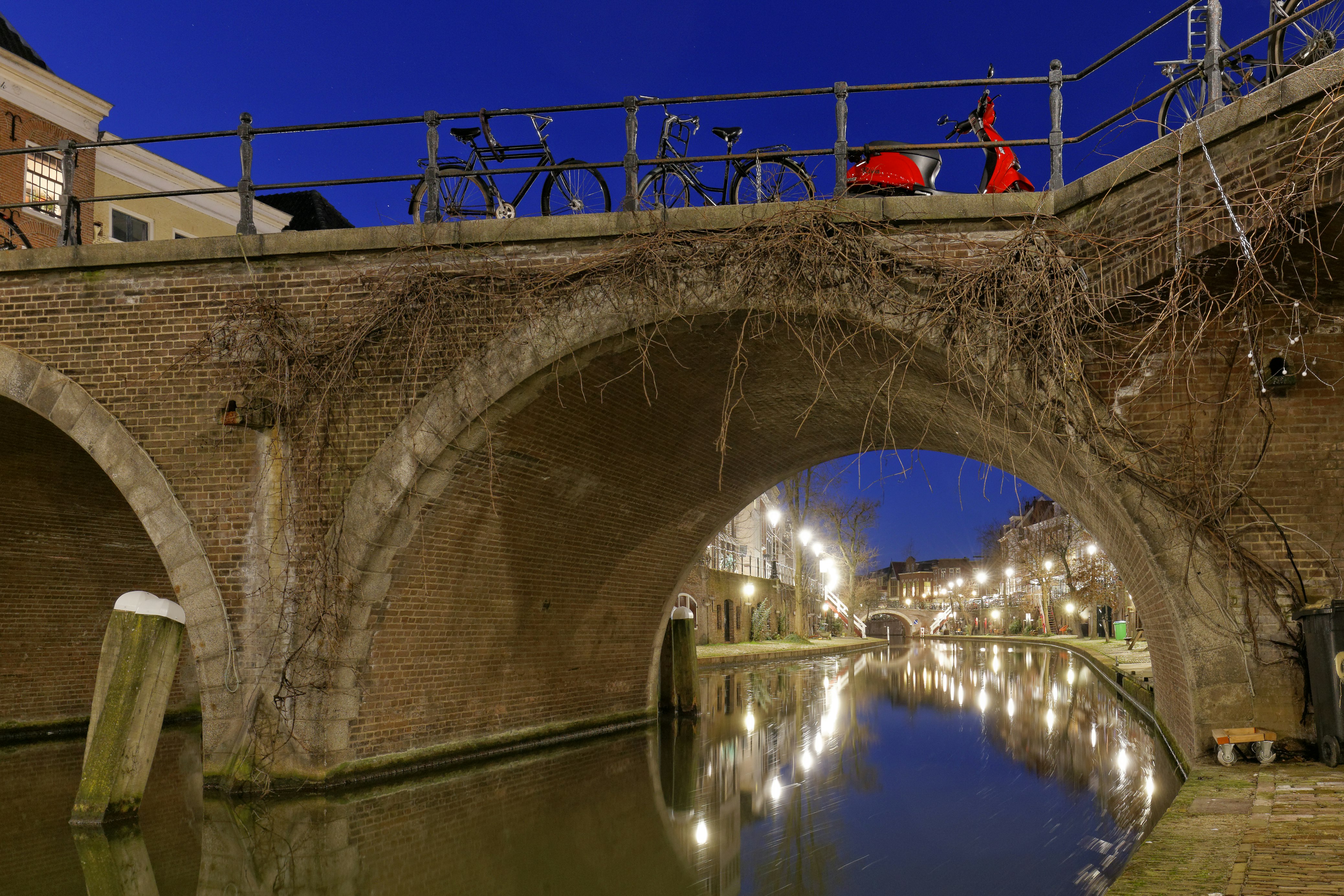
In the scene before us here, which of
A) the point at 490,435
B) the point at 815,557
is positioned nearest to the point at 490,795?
the point at 490,435

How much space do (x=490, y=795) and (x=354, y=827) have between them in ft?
4.68

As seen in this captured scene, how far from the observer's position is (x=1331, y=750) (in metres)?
6.06

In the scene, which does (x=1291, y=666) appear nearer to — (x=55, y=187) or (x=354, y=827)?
(x=354, y=827)

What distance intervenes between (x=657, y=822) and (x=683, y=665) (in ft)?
19.7

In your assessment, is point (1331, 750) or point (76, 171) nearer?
point (1331, 750)

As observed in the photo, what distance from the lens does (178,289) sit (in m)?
9.09

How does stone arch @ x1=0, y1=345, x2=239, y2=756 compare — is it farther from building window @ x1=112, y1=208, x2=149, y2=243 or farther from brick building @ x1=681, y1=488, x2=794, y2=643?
brick building @ x1=681, y1=488, x2=794, y2=643

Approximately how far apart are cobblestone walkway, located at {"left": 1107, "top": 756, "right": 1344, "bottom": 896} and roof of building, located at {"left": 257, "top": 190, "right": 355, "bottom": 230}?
938 inches

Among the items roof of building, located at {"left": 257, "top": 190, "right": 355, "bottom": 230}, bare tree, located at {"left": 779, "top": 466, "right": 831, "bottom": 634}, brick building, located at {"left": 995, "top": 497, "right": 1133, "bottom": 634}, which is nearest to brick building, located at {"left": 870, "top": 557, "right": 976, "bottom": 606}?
brick building, located at {"left": 995, "top": 497, "right": 1133, "bottom": 634}

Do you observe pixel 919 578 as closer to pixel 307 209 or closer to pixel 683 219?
pixel 307 209

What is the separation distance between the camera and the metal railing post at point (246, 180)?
892cm

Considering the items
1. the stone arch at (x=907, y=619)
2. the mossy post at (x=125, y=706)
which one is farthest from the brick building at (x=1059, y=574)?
the mossy post at (x=125, y=706)

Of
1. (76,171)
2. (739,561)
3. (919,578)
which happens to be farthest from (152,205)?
(919,578)

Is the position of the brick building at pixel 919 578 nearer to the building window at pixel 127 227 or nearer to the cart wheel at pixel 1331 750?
the building window at pixel 127 227
